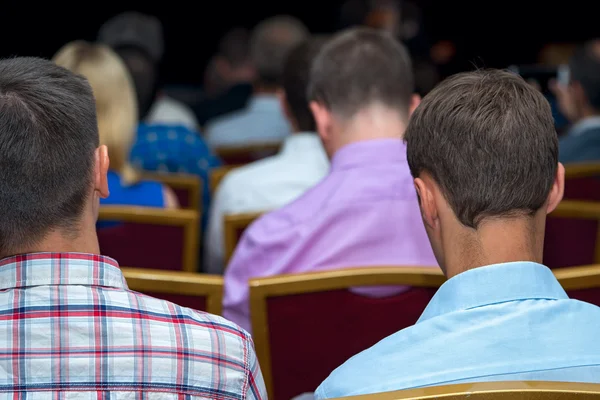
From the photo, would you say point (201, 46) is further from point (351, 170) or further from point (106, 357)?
point (106, 357)

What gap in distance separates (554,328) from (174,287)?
0.75 m

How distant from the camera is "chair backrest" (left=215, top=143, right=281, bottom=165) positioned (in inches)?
136

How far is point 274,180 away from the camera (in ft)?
8.33

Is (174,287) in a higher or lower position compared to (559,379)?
higher

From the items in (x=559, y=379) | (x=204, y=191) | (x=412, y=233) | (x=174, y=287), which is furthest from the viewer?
(x=204, y=191)

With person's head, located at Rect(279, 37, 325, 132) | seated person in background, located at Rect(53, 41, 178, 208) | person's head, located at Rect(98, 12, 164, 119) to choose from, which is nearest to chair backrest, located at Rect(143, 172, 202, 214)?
seated person in background, located at Rect(53, 41, 178, 208)

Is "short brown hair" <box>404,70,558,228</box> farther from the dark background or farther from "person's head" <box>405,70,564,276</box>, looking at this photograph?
the dark background

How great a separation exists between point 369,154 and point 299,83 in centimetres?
77

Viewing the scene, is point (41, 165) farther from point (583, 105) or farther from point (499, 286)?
point (583, 105)

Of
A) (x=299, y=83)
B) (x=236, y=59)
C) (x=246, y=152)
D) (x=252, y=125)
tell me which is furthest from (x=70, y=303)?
(x=236, y=59)

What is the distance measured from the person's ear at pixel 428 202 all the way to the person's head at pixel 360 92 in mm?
870

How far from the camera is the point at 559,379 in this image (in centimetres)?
105

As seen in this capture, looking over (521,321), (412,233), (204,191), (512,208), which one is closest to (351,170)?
(412,233)

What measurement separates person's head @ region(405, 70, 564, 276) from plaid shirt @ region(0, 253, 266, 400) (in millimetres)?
333
